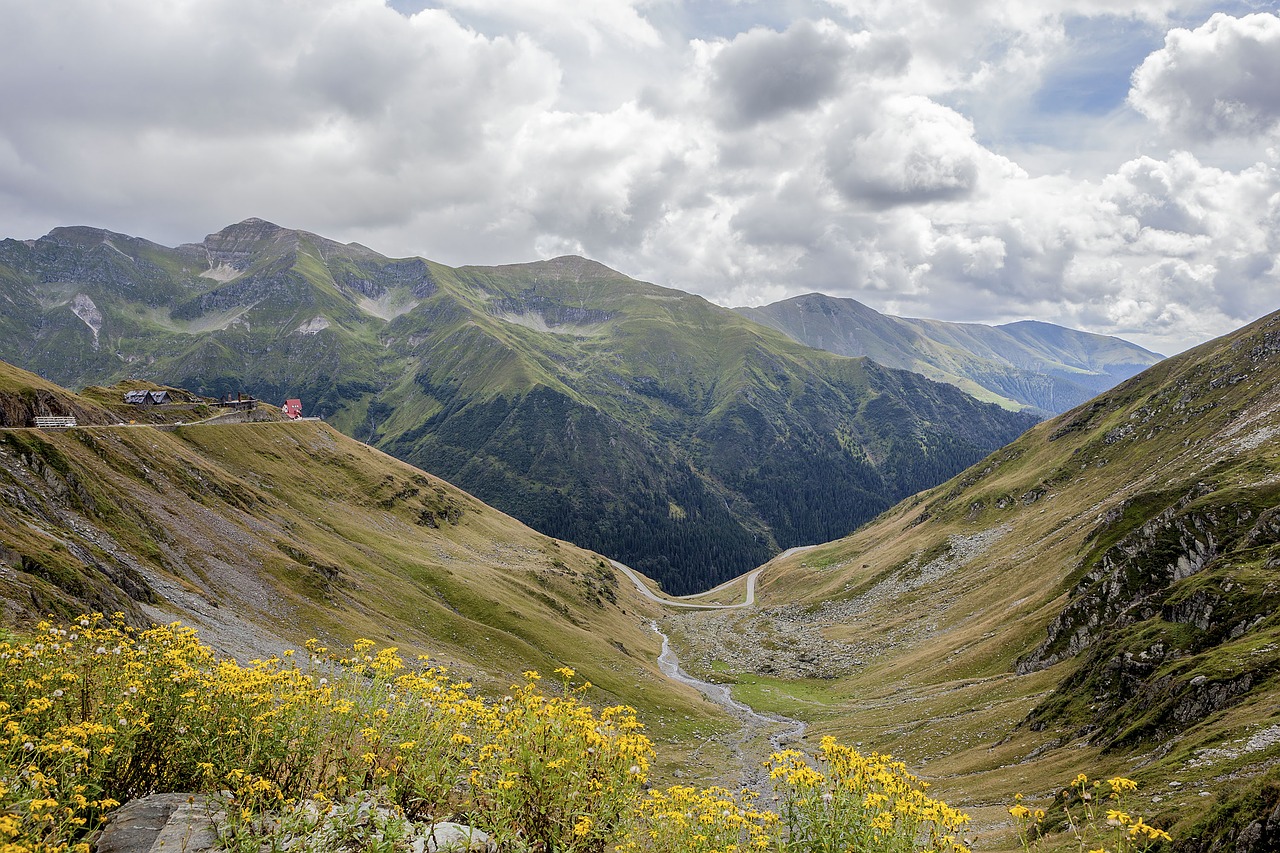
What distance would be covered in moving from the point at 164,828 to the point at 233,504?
286ft

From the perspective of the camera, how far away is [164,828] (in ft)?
29.3

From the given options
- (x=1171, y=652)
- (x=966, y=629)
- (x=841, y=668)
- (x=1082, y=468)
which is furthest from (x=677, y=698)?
(x=1082, y=468)

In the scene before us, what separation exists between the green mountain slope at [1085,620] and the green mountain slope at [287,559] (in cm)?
3081

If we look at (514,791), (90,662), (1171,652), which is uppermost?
(90,662)

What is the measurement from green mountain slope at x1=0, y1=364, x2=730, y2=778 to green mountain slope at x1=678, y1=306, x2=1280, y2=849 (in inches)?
1213

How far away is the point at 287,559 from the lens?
75.4 meters

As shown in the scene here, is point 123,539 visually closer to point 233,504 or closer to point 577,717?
point 233,504

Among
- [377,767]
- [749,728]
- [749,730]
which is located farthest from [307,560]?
[377,767]

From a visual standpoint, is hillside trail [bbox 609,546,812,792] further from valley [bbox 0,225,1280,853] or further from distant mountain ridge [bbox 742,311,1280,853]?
Answer: distant mountain ridge [bbox 742,311,1280,853]

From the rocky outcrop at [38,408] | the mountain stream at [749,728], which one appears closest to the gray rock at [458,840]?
the mountain stream at [749,728]

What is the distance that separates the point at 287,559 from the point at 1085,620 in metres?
93.3

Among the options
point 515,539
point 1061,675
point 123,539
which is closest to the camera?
point 123,539

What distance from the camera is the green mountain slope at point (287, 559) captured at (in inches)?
1932

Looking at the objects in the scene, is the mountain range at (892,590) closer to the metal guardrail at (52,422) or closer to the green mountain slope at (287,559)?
the green mountain slope at (287,559)
